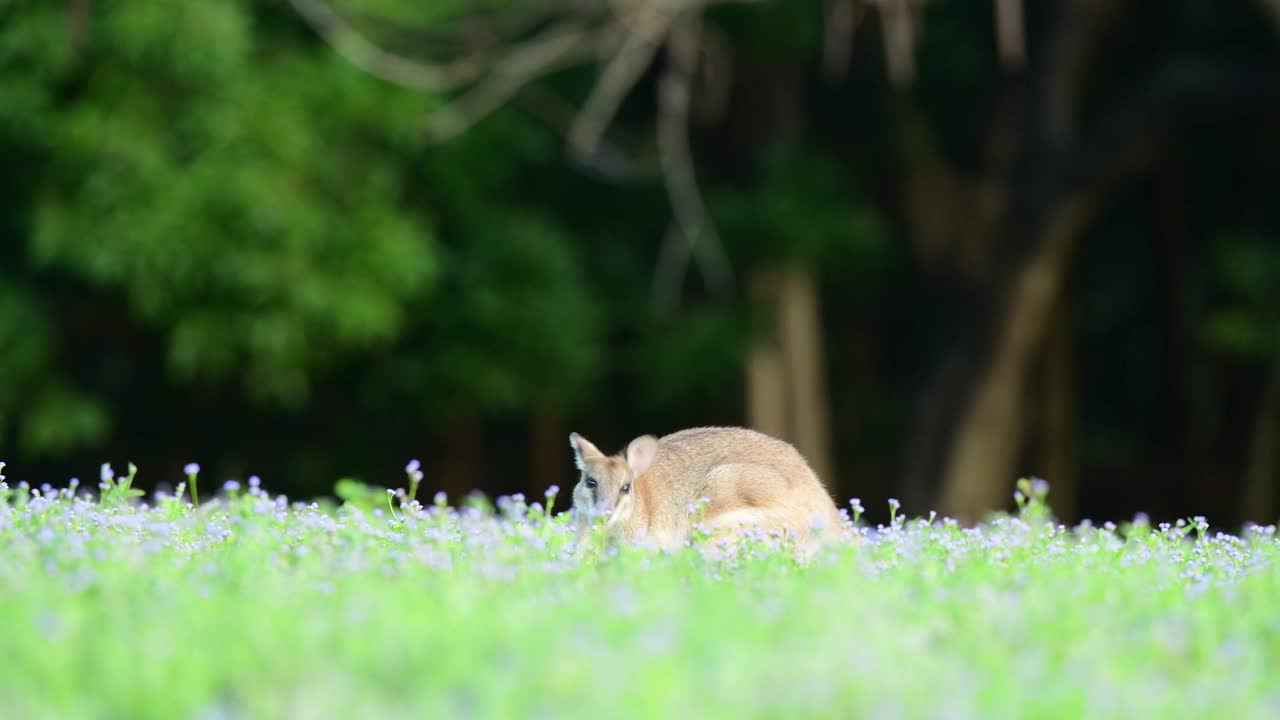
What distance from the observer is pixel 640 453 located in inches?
327

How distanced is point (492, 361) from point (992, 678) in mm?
14490

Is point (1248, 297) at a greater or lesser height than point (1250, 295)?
greater

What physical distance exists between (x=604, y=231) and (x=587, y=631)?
56.7ft

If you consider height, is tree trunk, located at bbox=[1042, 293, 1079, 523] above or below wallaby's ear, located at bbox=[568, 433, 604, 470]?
above

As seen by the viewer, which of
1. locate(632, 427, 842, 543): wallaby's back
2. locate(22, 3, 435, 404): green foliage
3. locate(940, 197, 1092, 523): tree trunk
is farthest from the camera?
locate(940, 197, 1092, 523): tree trunk

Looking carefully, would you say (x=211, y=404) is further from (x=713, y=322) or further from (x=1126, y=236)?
(x=1126, y=236)

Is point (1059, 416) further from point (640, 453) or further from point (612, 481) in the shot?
point (612, 481)

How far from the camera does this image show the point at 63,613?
5.47 metres

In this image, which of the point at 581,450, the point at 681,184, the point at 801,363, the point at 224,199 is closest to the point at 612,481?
the point at 581,450

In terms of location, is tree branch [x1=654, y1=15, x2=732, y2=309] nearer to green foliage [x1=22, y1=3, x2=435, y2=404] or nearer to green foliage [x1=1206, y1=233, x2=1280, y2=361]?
green foliage [x1=22, y1=3, x2=435, y2=404]

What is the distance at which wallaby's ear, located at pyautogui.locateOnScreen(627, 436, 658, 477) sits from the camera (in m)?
8.27

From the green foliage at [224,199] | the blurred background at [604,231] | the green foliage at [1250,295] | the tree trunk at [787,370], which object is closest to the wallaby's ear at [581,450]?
the blurred background at [604,231]

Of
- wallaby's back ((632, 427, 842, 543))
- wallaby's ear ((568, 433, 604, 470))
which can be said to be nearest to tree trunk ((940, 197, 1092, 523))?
wallaby's back ((632, 427, 842, 543))

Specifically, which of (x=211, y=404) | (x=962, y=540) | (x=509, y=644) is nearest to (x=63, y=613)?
(x=509, y=644)
